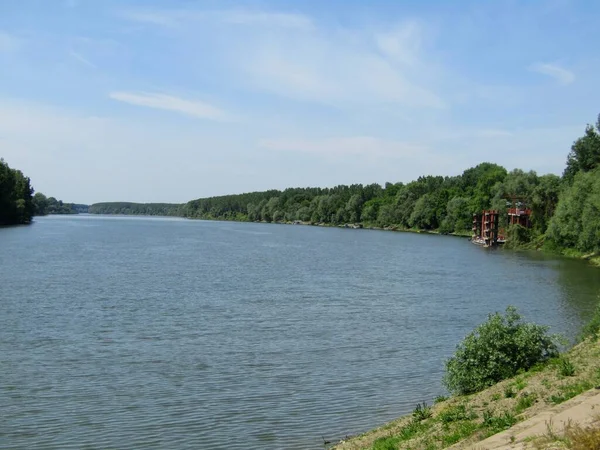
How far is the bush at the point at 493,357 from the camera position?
60.1ft

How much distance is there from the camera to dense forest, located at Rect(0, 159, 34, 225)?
454 feet

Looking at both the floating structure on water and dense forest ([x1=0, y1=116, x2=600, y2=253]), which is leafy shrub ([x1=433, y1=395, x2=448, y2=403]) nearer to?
dense forest ([x1=0, y1=116, x2=600, y2=253])

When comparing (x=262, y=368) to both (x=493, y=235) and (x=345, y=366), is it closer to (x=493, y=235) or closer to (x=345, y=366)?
(x=345, y=366)

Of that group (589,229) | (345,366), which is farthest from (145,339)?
(589,229)

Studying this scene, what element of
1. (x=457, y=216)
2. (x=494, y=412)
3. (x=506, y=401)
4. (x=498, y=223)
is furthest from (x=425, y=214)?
(x=494, y=412)

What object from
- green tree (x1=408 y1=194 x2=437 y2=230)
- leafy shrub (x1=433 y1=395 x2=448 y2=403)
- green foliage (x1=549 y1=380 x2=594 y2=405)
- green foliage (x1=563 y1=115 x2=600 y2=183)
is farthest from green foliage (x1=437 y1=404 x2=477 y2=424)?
green tree (x1=408 y1=194 x2=437 y2=230)

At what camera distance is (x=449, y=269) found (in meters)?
65.5

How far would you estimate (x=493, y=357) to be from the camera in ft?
60.3

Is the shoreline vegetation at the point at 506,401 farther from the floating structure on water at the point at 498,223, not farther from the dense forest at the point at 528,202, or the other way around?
the floating structure on water at the point at 498,223

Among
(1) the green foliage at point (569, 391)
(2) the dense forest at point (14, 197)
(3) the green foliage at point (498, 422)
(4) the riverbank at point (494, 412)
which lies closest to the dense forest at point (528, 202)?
(4) the riverbank at point (494, 412)

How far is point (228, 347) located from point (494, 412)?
1454 cm

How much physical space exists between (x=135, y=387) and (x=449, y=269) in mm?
49270

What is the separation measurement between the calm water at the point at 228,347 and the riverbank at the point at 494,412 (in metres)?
2.12

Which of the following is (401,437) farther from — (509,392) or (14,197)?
(14,197)
